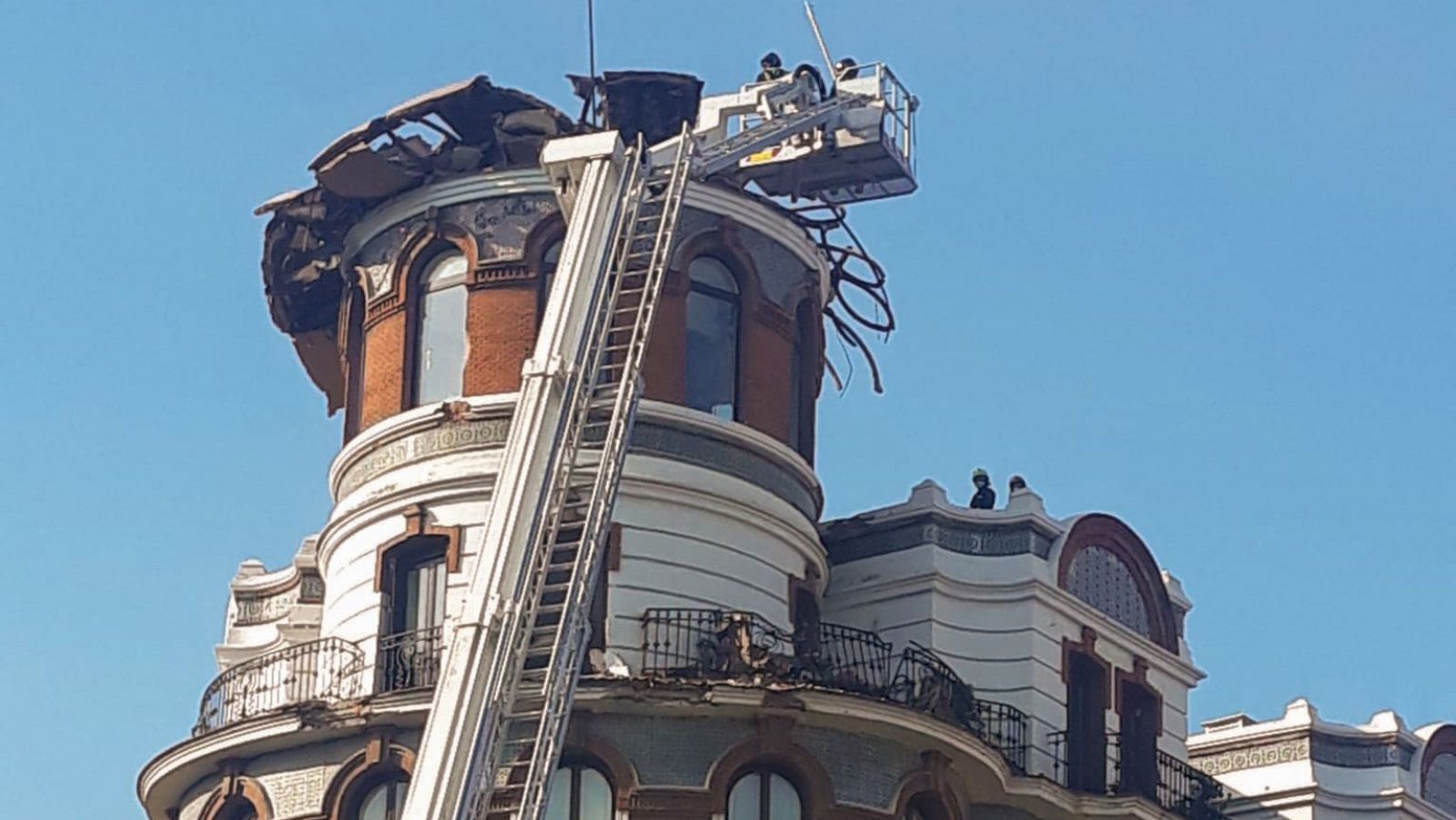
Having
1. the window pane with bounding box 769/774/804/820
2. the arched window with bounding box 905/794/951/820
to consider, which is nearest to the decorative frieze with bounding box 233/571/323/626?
the window pane with bounding box 769/774/804/820

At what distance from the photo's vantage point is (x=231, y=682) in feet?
173

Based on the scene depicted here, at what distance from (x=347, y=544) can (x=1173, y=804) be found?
1436cm

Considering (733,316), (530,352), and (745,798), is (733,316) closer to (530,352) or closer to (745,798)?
(530,352)

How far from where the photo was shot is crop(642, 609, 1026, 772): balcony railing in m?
50.2

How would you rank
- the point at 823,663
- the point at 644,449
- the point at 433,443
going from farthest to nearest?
Result: the point at 433,443
the point at 644,449
the point at 823,663

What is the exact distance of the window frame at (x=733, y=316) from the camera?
5341cm

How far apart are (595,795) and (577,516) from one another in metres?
3.91

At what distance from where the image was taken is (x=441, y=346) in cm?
5362

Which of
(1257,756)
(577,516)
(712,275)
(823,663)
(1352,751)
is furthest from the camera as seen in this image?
(1257,756)

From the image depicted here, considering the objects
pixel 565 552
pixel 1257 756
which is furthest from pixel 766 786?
pixel 1257 756

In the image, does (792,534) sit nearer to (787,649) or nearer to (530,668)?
(787,649)

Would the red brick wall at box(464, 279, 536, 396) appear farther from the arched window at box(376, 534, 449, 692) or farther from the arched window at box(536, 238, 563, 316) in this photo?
the arched window at box(376, 534, 449, 692)

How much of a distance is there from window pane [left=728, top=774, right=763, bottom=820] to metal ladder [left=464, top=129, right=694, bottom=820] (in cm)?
358

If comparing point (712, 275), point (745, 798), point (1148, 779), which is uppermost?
point (712, 275)
